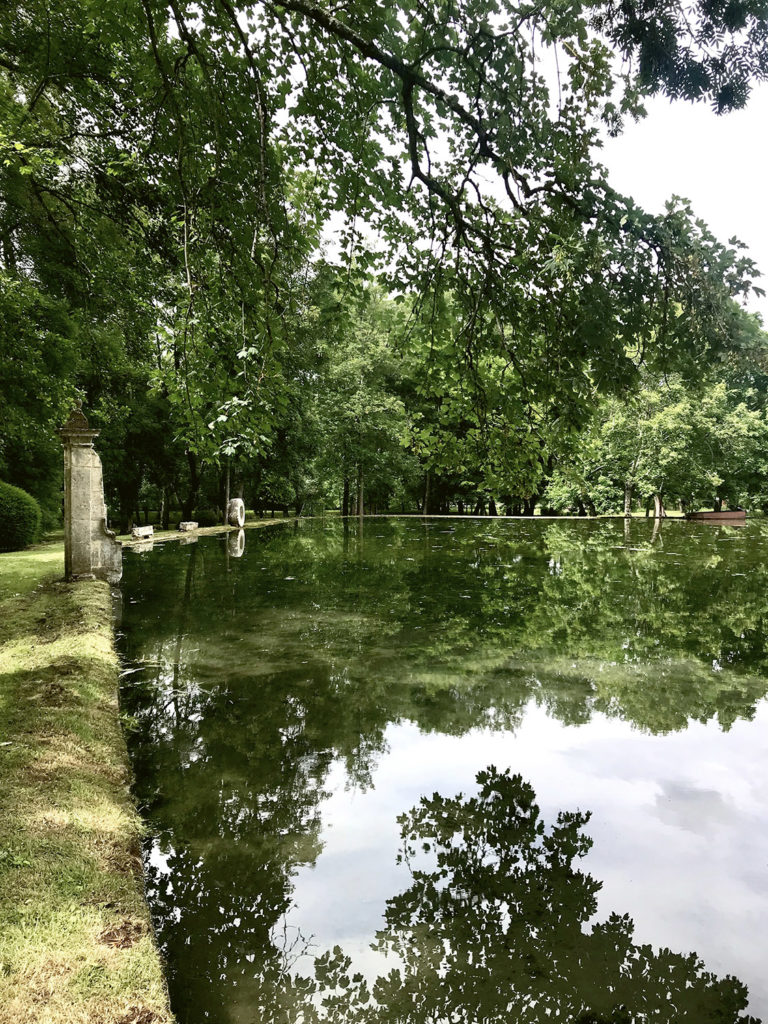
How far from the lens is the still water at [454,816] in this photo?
8.84 feet

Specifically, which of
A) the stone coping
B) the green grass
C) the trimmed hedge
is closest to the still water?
the green grass

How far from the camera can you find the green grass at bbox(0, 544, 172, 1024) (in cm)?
222

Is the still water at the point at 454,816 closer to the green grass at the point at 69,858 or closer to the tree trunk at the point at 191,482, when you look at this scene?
the green grass at the point at 69,858

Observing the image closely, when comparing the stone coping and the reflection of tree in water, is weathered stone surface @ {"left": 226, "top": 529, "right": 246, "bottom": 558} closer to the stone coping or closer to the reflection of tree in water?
the stone coping

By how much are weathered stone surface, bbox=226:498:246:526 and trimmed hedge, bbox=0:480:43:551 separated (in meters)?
14.0

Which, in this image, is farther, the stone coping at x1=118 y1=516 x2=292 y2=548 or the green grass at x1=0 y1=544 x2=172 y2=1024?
the stone coping at x1=118 y1=516 x2=292 y2=548

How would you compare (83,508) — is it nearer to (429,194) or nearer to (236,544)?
(429,194)

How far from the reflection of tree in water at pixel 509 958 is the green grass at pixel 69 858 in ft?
2.64

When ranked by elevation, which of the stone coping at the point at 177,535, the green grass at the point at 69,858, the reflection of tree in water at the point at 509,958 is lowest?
the reflection of tree in water at the point at 509,958

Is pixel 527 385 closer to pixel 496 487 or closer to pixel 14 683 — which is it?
pixel 496 487

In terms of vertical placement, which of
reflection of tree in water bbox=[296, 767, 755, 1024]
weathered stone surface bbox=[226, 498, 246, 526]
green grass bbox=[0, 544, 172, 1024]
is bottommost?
reflection of tree in water bbox=[296, 767, 755, 1024]

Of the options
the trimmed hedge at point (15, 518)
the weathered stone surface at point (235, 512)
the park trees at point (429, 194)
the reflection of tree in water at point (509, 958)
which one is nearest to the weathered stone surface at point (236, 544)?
the weathered stone surface at point (235, 512)

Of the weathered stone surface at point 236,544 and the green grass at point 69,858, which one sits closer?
the green grass at point 69,858

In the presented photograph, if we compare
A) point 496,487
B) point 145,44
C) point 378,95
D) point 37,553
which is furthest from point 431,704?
point 37,553
